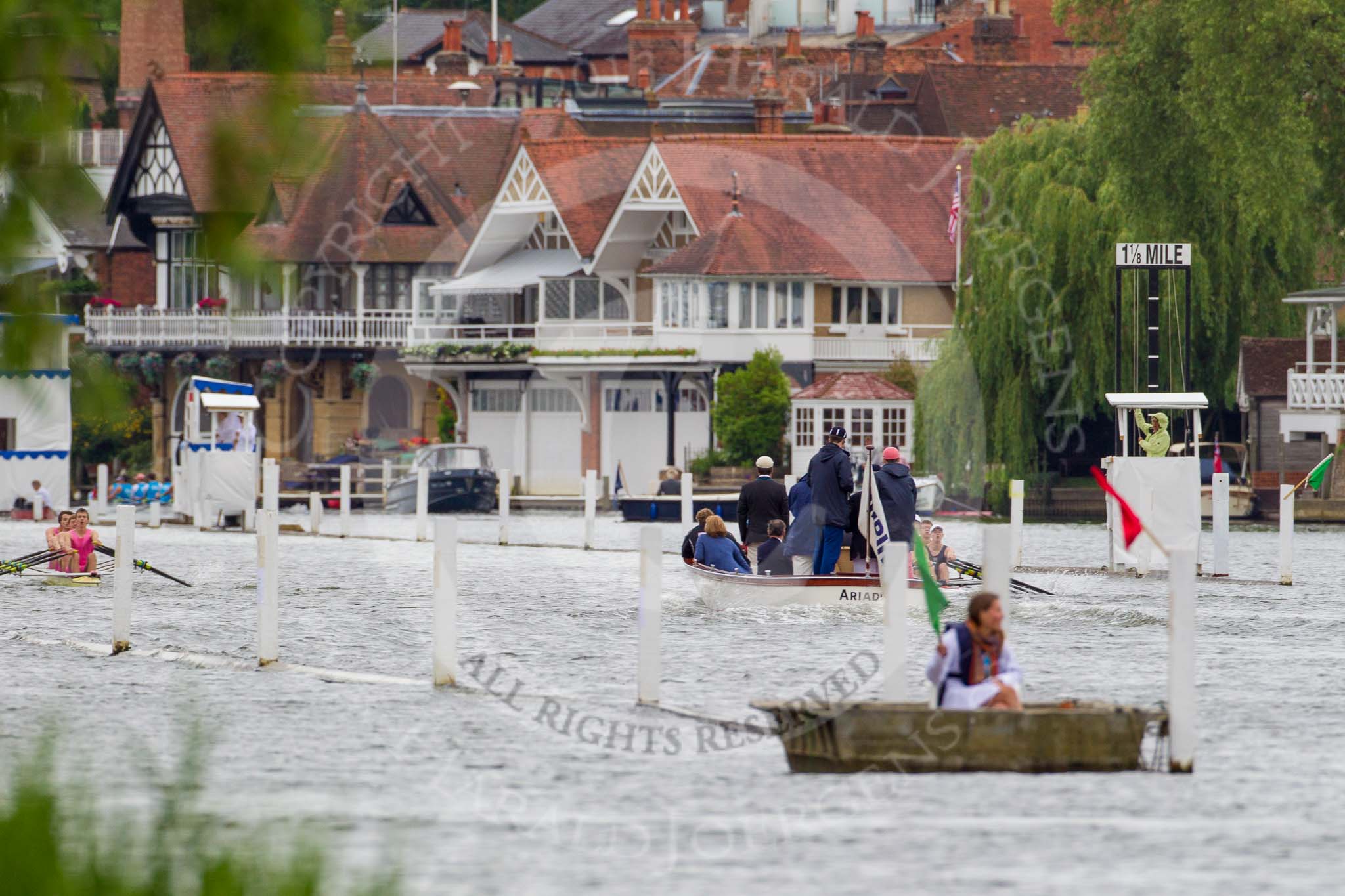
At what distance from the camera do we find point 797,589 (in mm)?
26109

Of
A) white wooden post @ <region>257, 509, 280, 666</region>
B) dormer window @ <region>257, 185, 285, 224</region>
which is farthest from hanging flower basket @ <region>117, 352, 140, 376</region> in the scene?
dormer window @ <region>257, 185, 285, 224</region>

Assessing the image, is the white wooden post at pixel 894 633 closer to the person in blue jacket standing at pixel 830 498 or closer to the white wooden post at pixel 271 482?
the person in blue jacket standing at pixel 830 498

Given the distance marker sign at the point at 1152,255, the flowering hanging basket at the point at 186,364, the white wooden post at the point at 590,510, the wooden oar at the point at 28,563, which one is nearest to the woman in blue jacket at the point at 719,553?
the wooden oar at the point at 28,563

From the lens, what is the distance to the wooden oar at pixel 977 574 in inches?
1160

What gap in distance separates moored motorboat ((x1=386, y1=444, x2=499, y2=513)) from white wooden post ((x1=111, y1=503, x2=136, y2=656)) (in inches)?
1490

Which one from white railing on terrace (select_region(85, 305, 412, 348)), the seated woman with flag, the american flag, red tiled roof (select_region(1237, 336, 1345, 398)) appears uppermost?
the american flag

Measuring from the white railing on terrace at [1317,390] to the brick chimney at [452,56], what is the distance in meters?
43.1

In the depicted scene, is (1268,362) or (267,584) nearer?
(267,584)

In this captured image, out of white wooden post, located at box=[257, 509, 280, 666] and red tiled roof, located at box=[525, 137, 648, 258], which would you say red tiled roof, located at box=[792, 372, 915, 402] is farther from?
white wooden post, located at box=[257, 509, 280, 666]

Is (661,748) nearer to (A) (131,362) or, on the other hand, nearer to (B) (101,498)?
(B) (101,498)

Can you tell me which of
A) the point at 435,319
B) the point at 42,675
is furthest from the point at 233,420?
the point at 42,675

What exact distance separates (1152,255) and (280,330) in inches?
1657

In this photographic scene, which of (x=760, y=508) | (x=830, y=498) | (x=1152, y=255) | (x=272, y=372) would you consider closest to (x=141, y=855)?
(x=830, y=498)

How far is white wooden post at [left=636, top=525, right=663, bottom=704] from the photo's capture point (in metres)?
18.1
